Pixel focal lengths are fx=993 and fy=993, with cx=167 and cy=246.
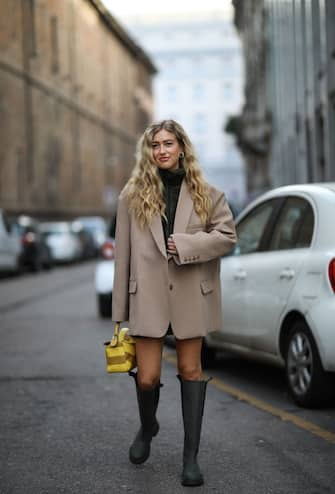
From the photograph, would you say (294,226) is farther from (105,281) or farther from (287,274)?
(105,281)

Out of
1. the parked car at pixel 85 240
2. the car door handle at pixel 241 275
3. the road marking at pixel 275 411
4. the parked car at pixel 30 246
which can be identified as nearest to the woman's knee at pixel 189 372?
the road marking at pixel 275 411

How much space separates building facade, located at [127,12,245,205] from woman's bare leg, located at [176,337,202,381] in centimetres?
12200

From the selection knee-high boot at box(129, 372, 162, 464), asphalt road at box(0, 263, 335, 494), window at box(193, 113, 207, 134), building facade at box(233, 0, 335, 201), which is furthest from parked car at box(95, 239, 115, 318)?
window at box(193, 113, 207, 134)

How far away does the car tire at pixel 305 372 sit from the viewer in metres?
6.59

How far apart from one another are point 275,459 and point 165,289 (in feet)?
3.93

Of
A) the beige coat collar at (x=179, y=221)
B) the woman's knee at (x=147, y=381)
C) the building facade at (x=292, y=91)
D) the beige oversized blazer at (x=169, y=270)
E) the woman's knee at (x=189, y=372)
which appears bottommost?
the woman's knee at (x=147, y=381)

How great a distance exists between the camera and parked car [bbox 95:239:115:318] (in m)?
13.6

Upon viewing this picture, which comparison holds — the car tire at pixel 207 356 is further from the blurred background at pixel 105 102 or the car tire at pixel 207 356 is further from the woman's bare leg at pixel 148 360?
the blurred background at pixel 105 102

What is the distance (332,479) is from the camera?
490 centimetres

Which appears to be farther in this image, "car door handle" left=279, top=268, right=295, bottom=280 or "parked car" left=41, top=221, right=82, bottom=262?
"parked car" left=41, top=221, right=82, bottom=262

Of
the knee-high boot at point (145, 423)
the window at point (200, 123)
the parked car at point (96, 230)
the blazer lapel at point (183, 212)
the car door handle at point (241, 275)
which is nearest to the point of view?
the blazer lapel at point (183, 212)

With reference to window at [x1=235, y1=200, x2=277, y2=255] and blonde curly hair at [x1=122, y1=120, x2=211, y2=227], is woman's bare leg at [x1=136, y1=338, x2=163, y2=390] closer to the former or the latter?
blonde curly hair at [x1=122, y1=120, x2=211, y2=227]

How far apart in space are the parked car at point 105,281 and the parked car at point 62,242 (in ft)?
57.0

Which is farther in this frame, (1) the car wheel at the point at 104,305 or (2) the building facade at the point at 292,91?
(2) the building facade at the point at 292,91
